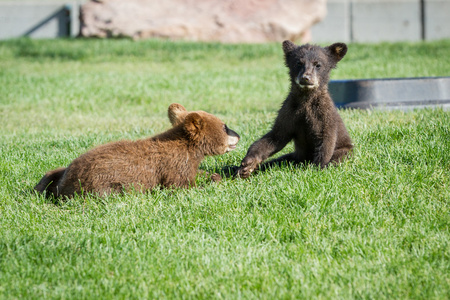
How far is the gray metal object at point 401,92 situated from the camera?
7656 mm

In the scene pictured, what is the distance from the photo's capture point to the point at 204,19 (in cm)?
1772

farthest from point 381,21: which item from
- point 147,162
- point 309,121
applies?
point 147,162

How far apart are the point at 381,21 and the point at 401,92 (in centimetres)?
1850

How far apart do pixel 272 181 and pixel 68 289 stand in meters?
2.15

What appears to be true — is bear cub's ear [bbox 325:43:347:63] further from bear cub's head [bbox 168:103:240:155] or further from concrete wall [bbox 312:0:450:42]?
concrete wall [bbox 312:0:450:42]

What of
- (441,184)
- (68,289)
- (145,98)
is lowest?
(68,289)

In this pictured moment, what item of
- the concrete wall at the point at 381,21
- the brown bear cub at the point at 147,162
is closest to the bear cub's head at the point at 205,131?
the brown bear cub at the point at 147,162

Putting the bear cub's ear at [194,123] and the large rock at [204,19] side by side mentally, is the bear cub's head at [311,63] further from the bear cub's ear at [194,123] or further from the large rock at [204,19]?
the large rock at [204,19]

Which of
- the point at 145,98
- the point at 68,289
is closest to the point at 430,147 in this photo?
the point at 68,289

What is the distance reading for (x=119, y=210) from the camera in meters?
4.43

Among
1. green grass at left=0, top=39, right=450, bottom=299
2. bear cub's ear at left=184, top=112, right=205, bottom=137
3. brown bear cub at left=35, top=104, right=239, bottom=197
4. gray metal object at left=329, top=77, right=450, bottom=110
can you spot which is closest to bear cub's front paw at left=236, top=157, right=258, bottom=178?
green grass at left=0, top=39, right=450, bottom=299

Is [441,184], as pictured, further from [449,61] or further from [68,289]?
[449,61]

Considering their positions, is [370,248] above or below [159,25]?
below

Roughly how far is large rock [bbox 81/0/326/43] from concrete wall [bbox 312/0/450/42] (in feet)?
22.4
